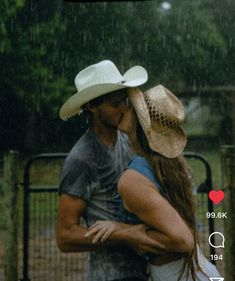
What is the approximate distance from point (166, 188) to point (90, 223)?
0.63 ft

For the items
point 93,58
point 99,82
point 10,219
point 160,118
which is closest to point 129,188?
point 160,118

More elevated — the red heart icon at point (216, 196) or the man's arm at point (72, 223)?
A: the red heart icon at point (216, 196)

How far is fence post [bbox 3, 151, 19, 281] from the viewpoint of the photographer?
2104mm

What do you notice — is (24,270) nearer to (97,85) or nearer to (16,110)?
(16,110)

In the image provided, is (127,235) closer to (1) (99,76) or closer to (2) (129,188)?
(2) (129,188)

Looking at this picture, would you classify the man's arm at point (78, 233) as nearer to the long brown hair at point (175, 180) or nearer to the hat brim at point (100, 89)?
the long brown hair at point (175, 180)

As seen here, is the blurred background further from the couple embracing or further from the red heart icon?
the couple embracing

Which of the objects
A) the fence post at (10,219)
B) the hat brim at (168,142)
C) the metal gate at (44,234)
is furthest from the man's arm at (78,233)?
the fence post at (10,219)

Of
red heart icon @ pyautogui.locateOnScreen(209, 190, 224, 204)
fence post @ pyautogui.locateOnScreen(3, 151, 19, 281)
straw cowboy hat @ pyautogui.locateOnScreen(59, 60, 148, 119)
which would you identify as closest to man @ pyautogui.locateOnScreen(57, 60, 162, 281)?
straw cowboy hat @ pyautogui.locateOnScreen(59, 60, 148, 119)

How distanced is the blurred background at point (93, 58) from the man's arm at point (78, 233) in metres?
0.58

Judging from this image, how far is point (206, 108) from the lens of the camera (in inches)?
80.0

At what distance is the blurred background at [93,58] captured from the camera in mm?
2004

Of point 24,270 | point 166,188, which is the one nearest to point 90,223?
point 166,188

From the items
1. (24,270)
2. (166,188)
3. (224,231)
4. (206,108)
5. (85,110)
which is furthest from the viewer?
(24,270)
